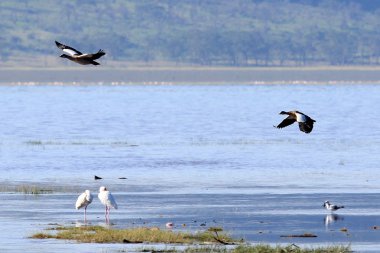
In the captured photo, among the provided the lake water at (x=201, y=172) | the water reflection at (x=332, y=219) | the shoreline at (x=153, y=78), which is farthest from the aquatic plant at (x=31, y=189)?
the shoreline at (x=153, y=78)

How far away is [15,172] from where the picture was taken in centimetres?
3834

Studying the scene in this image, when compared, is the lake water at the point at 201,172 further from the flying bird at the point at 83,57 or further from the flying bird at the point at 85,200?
the flying bird at the point at 83,57

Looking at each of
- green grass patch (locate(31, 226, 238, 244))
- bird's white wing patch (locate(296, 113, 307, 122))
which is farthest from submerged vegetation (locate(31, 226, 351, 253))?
bird's white wing patch (locate(296, 113, 307, 122))

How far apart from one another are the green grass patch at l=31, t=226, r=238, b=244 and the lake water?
1.75 feet

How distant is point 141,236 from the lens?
72.1 ft

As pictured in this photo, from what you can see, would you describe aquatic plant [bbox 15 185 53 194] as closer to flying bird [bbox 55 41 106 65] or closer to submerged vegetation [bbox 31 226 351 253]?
submerged vegetation [bbox 31 226 351 253]

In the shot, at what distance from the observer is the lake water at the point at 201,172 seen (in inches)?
983

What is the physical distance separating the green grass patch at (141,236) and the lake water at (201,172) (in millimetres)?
534

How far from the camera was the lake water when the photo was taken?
983 inches

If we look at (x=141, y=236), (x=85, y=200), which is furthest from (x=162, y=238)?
(x=85, y=200)

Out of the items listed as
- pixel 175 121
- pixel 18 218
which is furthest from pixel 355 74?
pixel 18 218

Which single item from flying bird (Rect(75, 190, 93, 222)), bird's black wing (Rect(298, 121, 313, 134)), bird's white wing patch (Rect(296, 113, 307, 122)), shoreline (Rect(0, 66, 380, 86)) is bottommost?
flying bird (Rect(75, 190, 93, 222))

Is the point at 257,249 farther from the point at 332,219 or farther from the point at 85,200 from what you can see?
the point at 85,200

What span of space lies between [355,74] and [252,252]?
18083cm
